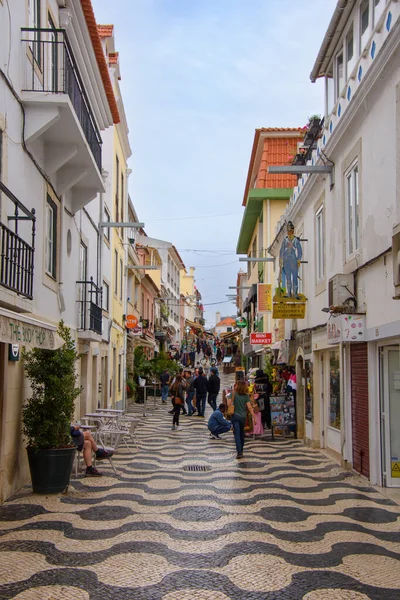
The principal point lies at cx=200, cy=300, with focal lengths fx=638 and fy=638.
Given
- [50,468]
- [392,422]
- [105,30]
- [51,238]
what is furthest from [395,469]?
[105,30]

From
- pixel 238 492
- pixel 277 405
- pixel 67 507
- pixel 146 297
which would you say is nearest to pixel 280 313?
pixel 277 405

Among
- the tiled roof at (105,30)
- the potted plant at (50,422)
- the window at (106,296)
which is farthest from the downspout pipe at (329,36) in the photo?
the window at (106,296)

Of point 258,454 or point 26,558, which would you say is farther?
point 258,454

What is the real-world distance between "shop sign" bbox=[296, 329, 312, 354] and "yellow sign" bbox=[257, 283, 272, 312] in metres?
6.92

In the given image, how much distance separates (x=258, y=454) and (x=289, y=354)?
17.1 ft

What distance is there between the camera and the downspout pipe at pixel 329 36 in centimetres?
1109

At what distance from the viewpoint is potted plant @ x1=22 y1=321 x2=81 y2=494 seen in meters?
9.01

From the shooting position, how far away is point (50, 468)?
9000 millimetres

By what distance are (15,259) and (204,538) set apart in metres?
3.97

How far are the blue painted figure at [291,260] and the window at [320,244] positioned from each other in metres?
0.61

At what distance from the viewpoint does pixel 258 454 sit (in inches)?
537

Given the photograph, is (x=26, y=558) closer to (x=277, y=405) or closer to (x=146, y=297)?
(x=277, y=405)

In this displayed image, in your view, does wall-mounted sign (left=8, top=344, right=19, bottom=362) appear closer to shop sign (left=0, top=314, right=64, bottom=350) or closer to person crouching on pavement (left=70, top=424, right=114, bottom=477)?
shop sign (left=0, top=314, right=64, bottom=350)

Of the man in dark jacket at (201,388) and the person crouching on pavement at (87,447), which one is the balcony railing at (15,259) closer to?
the person crouching on pavement at (87,447)
